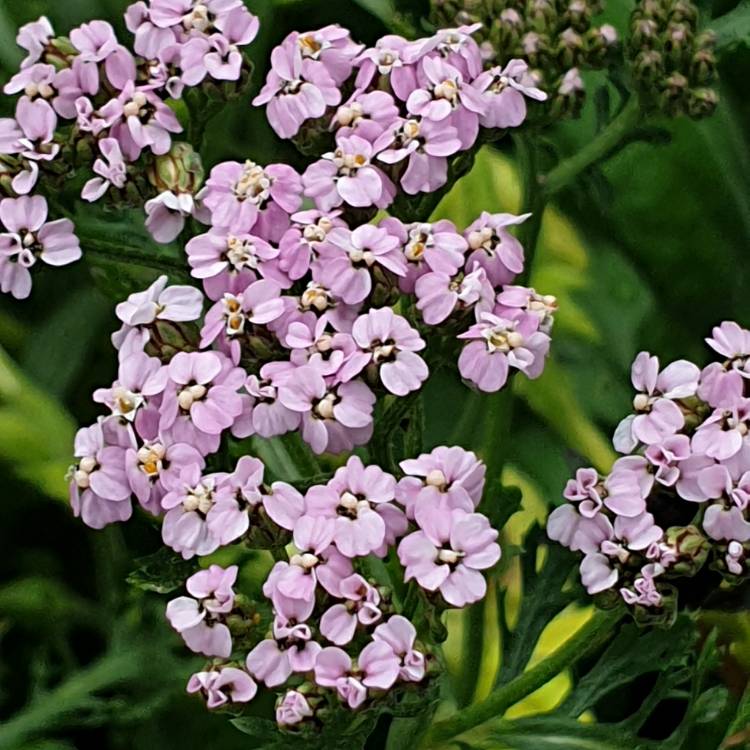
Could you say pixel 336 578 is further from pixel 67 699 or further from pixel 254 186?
pixel 67 699

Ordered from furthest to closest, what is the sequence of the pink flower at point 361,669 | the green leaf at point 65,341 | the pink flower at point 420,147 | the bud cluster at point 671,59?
1. the green leaf at point 65,341
2. the bud cluster at point 671,59
3. the pink flower at point 420,147
4. the pink flower at point 361,669

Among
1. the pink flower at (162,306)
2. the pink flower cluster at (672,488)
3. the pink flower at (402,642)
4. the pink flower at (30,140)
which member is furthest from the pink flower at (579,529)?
the pink flower at (30,140)

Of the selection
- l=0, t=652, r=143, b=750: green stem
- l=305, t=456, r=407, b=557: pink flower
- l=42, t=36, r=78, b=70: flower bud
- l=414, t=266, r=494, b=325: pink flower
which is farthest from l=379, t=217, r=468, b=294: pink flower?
l=0, t=652, r=143, b=750: green stem

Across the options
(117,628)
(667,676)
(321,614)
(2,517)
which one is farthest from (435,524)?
(2,517)

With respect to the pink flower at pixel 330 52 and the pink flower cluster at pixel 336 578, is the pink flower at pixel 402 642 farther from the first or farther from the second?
the pink flower at pixel 330 52

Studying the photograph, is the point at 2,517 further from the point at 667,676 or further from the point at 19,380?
the point at 667,676
